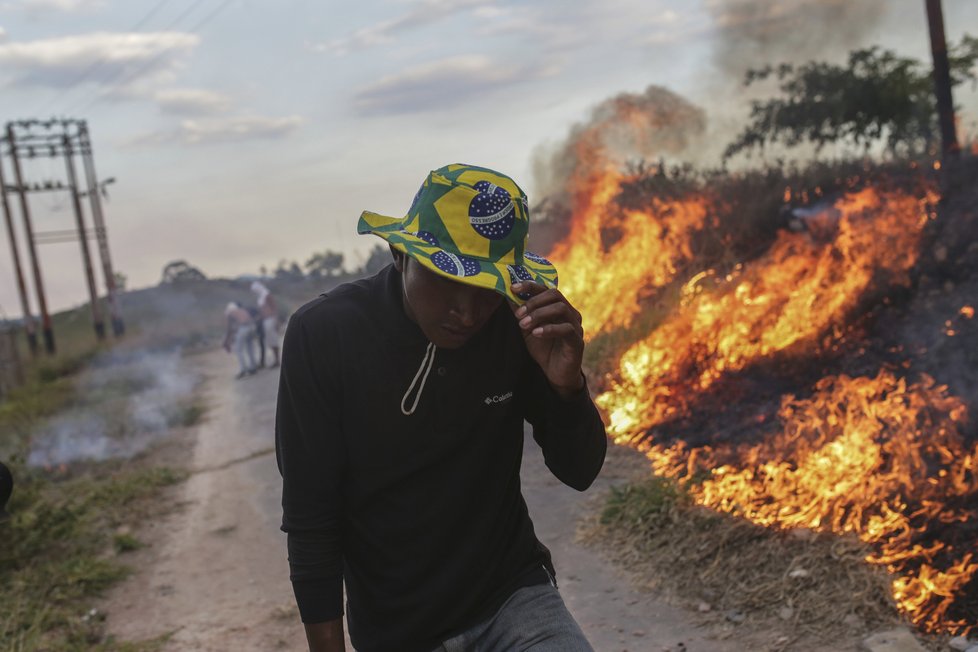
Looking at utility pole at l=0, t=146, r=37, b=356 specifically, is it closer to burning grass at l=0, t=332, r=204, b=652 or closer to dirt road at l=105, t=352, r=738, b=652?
burning grass at l=0, t=332, r=204, b=652

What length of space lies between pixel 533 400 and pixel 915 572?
306cm

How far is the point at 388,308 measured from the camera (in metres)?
2.27

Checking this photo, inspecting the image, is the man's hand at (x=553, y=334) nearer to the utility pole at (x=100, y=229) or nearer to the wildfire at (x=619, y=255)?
the wildfire at (x=619, y=255)

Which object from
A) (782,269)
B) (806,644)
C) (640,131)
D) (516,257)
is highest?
A: (640,131)

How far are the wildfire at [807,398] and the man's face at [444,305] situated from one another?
10.4 feet

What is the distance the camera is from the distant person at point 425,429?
A: 218cm

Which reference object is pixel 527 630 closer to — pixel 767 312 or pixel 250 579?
pixel 250 579

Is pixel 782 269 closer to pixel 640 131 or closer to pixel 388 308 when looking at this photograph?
pixel 640 131

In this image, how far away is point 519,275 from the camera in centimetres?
221

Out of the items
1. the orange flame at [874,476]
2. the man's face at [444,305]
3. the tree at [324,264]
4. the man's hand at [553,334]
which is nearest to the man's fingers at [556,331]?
the man's hand at [553,334]

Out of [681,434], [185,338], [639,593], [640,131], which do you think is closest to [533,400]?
[639,593]

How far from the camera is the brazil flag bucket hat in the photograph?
2113 mm

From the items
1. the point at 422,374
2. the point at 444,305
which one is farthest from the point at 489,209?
the point at 422,374

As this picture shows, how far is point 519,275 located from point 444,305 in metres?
0.21
